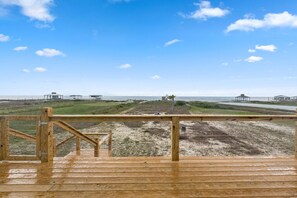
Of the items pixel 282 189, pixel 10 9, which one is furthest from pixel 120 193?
pixel 10 9

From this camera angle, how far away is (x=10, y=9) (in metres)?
17.6

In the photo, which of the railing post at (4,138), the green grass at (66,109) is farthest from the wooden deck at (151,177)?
the green grass at (66,109)

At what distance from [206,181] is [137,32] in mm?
26120

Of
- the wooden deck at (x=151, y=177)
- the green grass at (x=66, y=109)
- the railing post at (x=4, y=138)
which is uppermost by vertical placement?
the railing post at (x=4, y=138)

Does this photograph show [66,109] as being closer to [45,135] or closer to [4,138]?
[4,138]

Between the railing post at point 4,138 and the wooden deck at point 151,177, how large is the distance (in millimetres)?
199

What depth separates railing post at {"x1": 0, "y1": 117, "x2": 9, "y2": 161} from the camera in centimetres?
476

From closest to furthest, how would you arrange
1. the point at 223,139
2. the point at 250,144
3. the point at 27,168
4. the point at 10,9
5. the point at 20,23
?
the point at 27,168 → the point at 250,144 → the point at 223,139 → the point at 10,9 → the point at 20,23

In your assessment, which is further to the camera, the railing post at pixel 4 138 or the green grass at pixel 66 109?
the green grass at pixel 66 109

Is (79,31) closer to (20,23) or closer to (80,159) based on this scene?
(20,23)

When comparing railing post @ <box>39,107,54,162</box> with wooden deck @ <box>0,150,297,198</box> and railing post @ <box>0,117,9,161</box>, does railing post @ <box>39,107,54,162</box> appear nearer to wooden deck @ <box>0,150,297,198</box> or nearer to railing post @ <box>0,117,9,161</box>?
wooden deck @ <box>0,150,297,198</box>

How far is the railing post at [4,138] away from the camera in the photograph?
4762 millimetres

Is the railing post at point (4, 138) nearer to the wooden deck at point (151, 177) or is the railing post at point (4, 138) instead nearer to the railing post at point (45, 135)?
the wooden deck at point (151, 177)

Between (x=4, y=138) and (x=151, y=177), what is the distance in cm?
313
